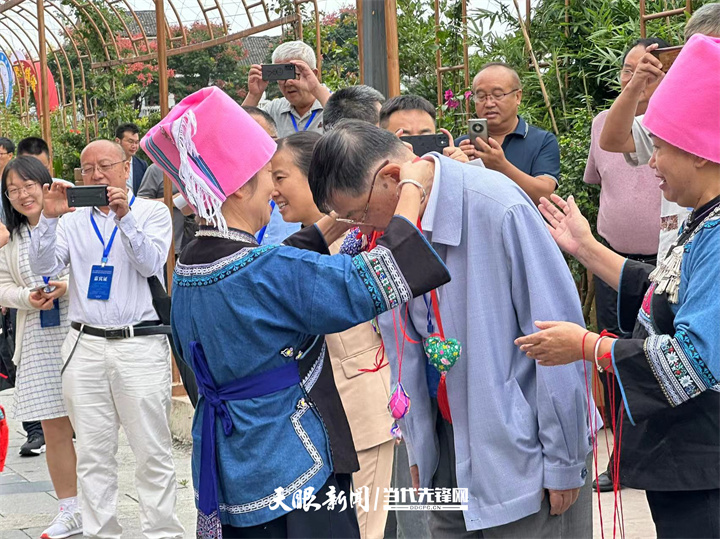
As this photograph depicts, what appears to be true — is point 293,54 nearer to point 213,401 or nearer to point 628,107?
point 628,107

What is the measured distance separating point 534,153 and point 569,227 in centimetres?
208

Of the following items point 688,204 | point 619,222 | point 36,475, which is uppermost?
point 688,204

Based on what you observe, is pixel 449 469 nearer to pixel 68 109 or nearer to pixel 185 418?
pixel 185 418

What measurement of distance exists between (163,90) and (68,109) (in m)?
15.8

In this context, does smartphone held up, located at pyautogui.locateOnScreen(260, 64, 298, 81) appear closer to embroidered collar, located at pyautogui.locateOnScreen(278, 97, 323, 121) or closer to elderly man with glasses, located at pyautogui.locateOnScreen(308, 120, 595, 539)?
embroidered collar, located at pyautogui.locateOnScreen(278, 97, 323, 121)

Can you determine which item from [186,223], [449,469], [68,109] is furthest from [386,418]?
[68,109]

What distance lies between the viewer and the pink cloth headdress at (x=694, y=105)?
2.17 metres

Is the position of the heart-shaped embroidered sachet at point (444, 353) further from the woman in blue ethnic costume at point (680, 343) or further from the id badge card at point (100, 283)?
the id badge card at point (100, 283)

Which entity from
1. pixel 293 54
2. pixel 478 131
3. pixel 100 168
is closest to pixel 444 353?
pixel 478 131

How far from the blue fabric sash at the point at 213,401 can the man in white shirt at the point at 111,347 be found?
2.30 m

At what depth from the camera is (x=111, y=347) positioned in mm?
4762

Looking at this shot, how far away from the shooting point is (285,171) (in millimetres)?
3545

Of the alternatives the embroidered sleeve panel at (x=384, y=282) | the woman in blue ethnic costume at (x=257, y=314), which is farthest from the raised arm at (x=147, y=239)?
the embroidered sleeve panel at (x=384, y=282)

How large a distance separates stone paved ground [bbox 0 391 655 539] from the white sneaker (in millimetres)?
97
